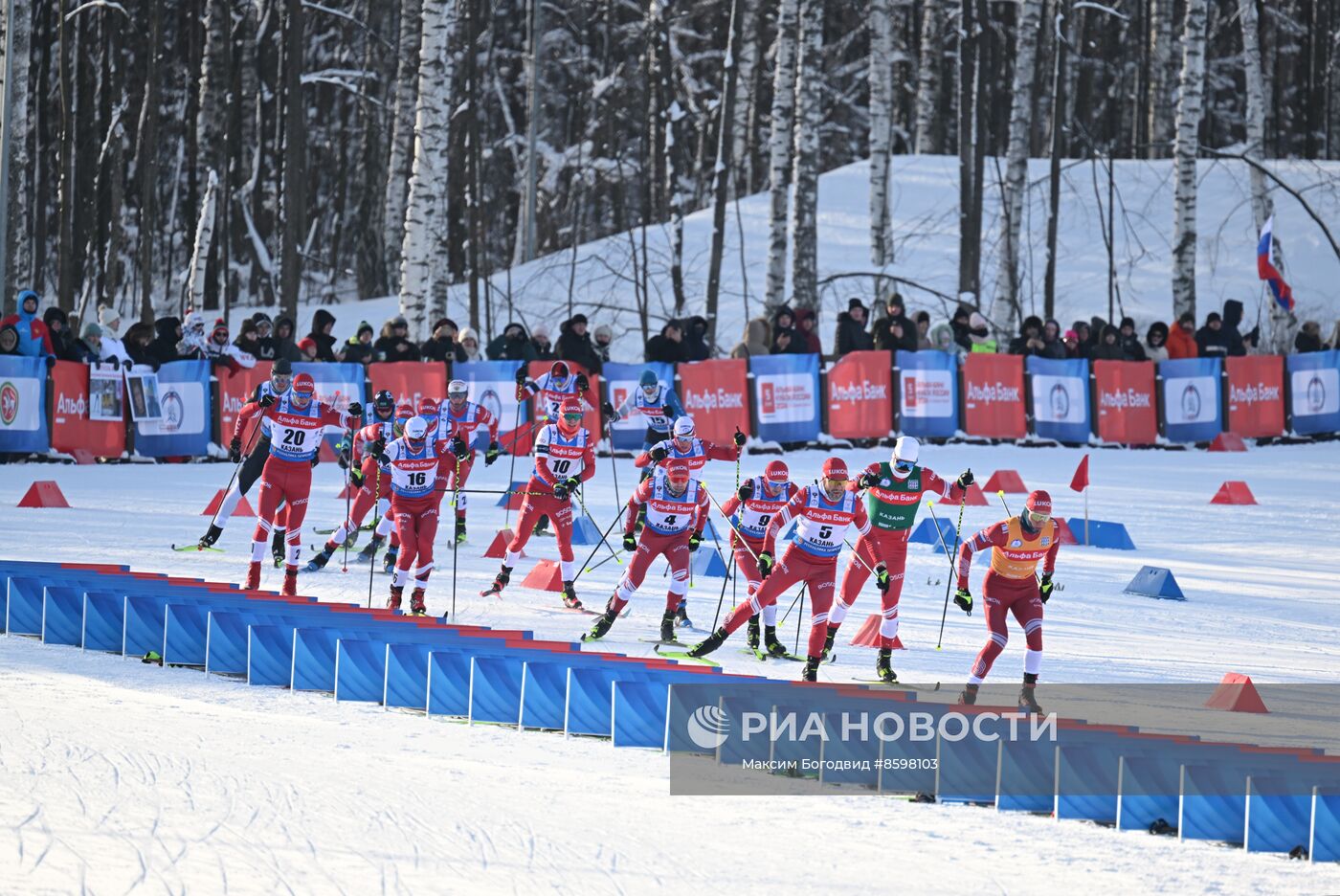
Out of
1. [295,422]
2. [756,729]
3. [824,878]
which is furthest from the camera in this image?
[295,422]

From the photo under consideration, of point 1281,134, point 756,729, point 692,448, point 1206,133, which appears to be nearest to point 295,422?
point 692,448

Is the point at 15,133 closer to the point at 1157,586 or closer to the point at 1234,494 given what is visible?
the point at 1234,494

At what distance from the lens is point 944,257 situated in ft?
119

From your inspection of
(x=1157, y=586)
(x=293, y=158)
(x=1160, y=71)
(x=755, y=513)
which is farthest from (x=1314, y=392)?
(x=1160, y=71)

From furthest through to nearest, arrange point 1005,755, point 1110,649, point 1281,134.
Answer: point 1281,134 < point 1110,649 < point 1005,755

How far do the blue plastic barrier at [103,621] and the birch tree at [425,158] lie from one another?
12215mm

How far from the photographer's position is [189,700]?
1098cm

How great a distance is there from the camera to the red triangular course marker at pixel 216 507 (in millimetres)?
17719

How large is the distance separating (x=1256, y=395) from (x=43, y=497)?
17541 mm

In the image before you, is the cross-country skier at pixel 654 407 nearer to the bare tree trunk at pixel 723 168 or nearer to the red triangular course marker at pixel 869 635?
the red triangular course marker at pixel 869 635

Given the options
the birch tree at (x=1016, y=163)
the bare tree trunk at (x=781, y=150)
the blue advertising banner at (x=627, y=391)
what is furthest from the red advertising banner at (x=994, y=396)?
the birch tree at (x=1016, y=163)

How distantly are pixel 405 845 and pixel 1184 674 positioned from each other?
6919 millimetres

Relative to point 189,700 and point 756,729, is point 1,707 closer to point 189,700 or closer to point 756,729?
point 189,700

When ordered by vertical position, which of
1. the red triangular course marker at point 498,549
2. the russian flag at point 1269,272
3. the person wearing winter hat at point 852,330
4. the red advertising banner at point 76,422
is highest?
the russian flag at point 1269,272
